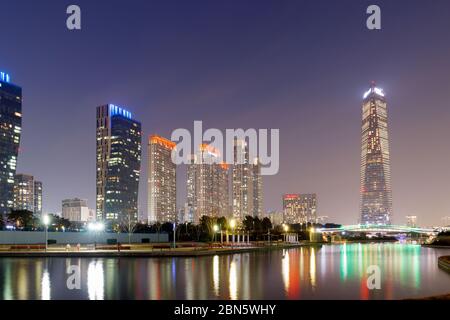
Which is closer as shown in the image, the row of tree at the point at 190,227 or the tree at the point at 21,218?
the row of tree at the point at 190,227

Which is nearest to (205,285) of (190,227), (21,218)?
(21,218)

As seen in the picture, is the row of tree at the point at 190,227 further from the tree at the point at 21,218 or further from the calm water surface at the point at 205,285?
the calm water surface at the point at 205,285

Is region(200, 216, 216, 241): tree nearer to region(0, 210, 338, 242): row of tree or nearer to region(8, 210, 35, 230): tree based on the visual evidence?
region(0, 210, 338, 242): row of tree

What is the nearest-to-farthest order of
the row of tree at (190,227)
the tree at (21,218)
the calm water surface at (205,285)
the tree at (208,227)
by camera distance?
the calm water surface at (205,285) → the tree at (208,227) → the row of tree at (190,227) → the tree at (21,218)

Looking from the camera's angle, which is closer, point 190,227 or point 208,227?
point 208,227

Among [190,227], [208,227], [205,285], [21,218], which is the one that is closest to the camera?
[205,285]

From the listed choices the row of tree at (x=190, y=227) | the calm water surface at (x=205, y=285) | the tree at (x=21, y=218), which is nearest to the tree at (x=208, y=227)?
the row of tree at (x=190, y=227)

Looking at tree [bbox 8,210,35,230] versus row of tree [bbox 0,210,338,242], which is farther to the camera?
tree [bbox 8,210,35,230]

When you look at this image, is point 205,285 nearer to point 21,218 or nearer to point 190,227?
point 21,218

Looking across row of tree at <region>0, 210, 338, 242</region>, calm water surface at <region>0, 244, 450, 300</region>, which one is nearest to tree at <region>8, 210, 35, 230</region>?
row of tree at <region>0, 210, 338, 242</region>

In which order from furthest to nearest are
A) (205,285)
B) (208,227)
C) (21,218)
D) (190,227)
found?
1. (190,227)
2. (208,227)
3. (21,218)
4. (205,285)

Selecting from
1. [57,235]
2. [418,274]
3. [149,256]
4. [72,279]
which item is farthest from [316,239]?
[72,279]
